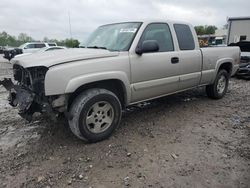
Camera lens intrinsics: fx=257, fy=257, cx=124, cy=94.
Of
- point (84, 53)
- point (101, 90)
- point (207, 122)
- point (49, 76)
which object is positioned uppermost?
point (84, 53)

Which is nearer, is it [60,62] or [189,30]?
[60,62]

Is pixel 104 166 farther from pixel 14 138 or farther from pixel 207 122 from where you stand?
pixel 207 122

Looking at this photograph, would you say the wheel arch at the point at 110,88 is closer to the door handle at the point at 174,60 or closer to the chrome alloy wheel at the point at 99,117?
the chrome alloy wheel at the point at 99,117

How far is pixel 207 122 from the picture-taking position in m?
4.92

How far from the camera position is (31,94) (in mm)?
3744

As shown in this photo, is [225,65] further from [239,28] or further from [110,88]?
[239,28]

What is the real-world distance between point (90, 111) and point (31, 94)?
0.89 m

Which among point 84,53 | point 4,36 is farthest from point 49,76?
point 4,36

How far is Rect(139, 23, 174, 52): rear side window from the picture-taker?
4.57 m

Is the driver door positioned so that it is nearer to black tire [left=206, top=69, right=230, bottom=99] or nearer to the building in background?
black tire [left=206, top=69, right=230, bottom=99]

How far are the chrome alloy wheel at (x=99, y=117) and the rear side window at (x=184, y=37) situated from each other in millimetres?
2092

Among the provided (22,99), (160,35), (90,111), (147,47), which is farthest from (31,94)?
(160,35)

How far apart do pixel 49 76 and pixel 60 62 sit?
26cm

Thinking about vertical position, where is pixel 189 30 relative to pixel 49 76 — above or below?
above
